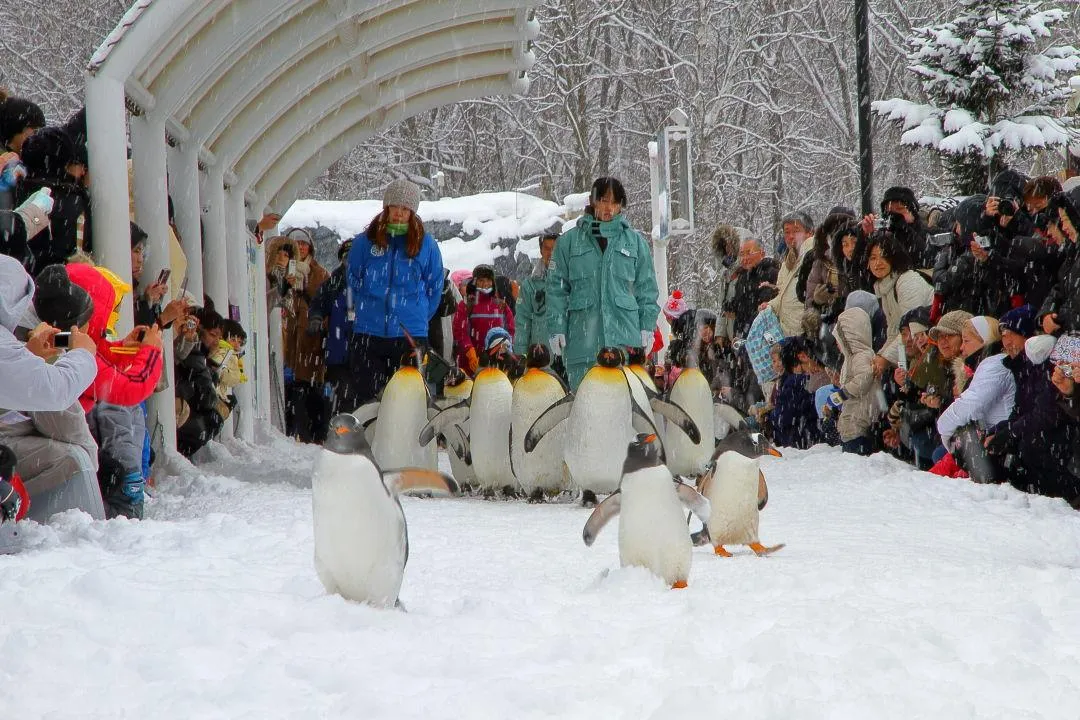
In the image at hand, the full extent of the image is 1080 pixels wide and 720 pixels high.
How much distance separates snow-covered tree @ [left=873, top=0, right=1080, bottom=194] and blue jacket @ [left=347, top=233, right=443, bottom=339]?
10.4m

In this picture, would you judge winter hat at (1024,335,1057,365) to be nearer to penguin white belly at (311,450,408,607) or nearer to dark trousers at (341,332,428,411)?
dark trousers at (341,332,428,411)

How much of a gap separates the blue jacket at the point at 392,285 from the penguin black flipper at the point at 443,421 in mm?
615

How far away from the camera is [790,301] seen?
9531 mm

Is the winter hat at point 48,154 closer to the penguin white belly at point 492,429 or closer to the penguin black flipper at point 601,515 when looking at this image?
the penguin white belly at point 492,429

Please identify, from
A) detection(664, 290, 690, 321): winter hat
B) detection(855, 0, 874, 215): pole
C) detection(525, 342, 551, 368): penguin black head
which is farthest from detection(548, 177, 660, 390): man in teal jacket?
detection(664, 290, 690, 321): winter hat

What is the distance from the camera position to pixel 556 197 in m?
25.9

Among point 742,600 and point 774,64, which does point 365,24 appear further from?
point 774,64

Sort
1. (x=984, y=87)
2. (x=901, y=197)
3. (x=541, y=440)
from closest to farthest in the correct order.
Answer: (x=541, y=440)
(x=901, y=197)
(x=984, y=87)

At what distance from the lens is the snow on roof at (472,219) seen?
17.2 meters

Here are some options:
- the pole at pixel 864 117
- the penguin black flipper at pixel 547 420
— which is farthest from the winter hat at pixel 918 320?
the pole at pixel 864 117

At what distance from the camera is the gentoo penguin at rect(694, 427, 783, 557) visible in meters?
4.73

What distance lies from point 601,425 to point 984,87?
39.2 ft

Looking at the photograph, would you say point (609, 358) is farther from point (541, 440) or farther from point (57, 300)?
point (57, 300)

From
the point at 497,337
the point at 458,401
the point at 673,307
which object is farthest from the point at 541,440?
the point at 673,307
